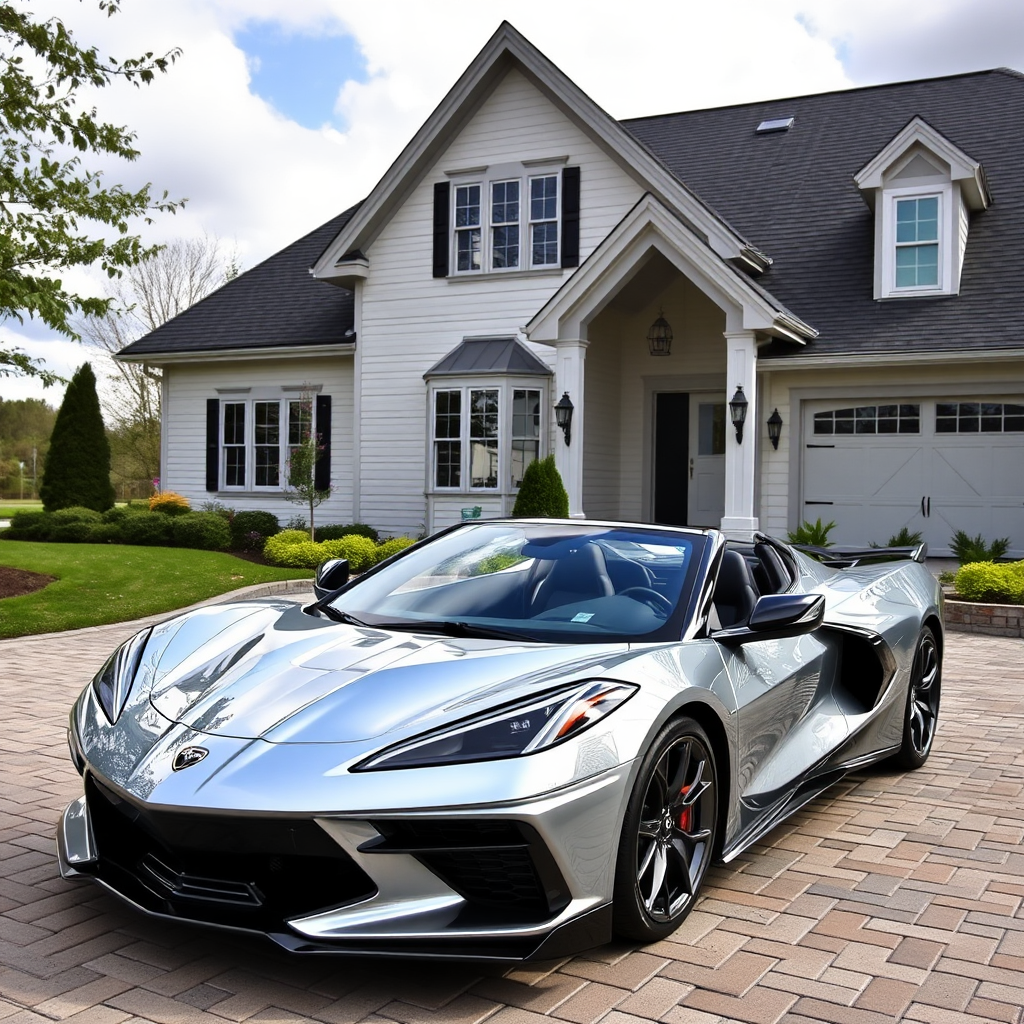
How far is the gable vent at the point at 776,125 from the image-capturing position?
1986cm

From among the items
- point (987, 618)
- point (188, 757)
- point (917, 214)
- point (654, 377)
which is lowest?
point (987, 618)

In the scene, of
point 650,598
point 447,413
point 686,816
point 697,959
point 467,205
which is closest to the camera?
point 697,959

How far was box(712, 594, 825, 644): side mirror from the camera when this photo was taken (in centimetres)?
383

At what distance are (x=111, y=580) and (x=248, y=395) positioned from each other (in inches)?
316

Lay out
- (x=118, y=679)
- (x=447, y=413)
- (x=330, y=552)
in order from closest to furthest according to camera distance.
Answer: (x=118, y=679) → (x=330, y=552) → (x=447, y=413)

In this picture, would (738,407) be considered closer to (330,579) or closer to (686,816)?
(330,579)

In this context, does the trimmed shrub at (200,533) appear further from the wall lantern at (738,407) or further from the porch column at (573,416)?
the wall lantern at (738,407)

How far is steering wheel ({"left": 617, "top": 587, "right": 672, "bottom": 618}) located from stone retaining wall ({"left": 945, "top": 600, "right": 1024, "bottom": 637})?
28.2 ft

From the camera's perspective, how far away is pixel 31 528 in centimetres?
1848

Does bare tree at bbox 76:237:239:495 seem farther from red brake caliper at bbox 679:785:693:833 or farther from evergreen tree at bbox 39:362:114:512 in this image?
red brake caliper at bbox 679:785:693:833

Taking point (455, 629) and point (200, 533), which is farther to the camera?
point (200, 533)

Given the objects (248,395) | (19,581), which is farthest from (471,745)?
(248,395)

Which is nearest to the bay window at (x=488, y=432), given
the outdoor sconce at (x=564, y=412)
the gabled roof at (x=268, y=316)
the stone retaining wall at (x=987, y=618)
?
the outdoor sconce at (x=564, y=412)

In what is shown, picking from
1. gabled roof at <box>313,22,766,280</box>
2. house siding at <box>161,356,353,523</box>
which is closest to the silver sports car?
gabled roof at <box>313,22,766,280</box>
